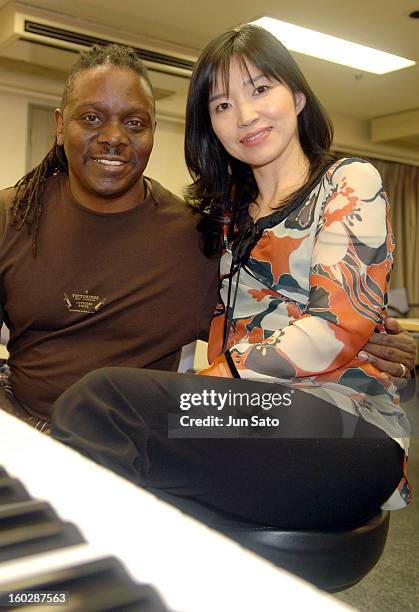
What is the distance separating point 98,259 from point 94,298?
0.10m

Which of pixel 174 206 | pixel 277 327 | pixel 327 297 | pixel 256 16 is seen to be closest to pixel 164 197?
pixel 174 206

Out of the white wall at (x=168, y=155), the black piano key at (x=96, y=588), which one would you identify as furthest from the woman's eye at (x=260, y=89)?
the white wall at (x=168, y=155)

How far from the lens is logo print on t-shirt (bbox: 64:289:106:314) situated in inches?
59.1

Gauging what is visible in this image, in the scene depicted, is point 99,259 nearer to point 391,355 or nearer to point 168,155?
point 391,355

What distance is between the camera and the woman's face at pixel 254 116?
1262mm

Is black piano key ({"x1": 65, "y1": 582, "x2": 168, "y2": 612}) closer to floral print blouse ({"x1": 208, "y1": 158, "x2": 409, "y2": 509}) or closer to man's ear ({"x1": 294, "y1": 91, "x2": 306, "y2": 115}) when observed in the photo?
floral print blouse ({"x1": 208, "y1": 158, "x2": 409, "y2": 509})

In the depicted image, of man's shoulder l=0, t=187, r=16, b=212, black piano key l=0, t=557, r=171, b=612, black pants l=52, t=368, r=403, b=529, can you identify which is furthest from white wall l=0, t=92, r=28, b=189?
black piano key l=0, t=557, r=171, b=612

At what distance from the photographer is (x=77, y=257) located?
1.56 meters

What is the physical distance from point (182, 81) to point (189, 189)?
423 centimetres

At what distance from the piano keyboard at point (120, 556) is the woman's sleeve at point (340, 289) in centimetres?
59

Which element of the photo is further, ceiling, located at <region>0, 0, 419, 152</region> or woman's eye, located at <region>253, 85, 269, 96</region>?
ceiling, located at <region>0, 0, 419, 152</region>

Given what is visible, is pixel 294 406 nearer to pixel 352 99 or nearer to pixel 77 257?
pixel 77 257

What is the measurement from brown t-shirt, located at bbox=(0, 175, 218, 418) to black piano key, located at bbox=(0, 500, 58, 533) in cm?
109

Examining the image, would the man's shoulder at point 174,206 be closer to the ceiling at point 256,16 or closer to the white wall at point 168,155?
the ceiling at point 256,16
